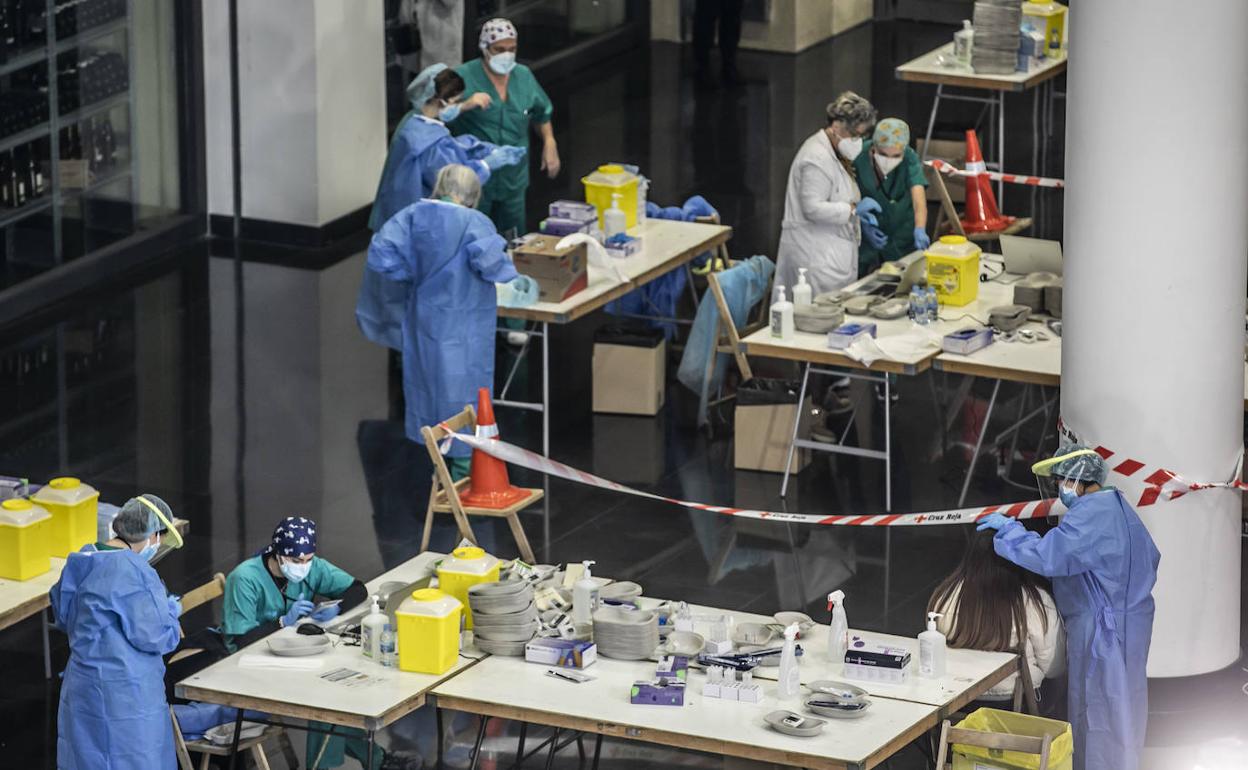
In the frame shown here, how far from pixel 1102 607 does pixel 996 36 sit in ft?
25.0

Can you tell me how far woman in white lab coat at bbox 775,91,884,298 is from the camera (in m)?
10.7

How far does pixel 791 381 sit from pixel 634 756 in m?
3.12

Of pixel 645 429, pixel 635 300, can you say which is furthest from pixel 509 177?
pixel 645 429

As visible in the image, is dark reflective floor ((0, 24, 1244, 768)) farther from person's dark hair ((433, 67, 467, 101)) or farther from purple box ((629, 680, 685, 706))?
person's dark hair ((433, 67, 467, 101))

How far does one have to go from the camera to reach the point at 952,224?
12.1 m

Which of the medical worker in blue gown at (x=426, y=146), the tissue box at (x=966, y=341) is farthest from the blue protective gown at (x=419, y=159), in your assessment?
the tissue box at (x=966, y=341)

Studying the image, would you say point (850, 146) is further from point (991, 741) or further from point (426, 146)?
point (991, 741)

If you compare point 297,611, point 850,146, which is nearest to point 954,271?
point 850,146

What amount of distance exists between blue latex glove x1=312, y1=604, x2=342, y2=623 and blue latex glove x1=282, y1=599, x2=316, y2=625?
4cm

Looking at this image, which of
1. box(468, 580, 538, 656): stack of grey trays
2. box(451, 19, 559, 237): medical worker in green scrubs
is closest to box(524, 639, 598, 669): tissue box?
box(468, 580, 538, 656): stack of grey trays

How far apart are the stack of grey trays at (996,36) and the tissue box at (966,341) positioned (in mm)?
4940

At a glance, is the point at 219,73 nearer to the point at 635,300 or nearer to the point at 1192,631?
the point at 635,300

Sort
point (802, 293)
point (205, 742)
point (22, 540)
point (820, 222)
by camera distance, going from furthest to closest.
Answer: point (820, 222)
point (802, 293)
point (22, 540)
point (205, 742)

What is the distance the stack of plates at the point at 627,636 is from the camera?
23.4ft
